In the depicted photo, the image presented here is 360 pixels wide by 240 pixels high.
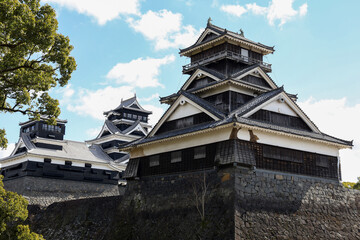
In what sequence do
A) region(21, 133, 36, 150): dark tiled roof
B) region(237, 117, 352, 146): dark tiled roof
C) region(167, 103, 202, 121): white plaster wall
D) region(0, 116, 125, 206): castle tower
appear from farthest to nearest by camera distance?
1. region(21, 133, 36, 150): dark tiled roof
2. region(0, 116, 125, 206): castle tower
3. region(167, 103, 202, 121): white plaster wall
4. region(237, 117, 352, 146): dark tiled roof

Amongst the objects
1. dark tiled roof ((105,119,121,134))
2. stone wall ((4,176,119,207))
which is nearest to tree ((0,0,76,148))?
stone wall ((4,176,119,207))

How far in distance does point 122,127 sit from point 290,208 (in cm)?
3980

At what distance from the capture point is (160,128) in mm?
29922

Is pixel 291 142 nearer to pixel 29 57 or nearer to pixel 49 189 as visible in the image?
pixel 29 57

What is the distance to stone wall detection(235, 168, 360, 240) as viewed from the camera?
72.6 feet

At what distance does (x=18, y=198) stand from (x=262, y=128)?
13.7 metres

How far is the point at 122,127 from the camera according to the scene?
6056 centimetres

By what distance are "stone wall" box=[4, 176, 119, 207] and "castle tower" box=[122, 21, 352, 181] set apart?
59.0 ft

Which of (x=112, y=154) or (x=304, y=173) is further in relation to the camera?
(x=112, y=154)

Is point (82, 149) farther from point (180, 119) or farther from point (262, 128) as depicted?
point (262, 128)

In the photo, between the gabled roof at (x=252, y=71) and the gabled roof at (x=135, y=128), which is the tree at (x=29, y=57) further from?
the gabled roof at (x=135, y=128)

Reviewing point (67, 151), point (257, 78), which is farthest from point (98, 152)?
point (257, 78)

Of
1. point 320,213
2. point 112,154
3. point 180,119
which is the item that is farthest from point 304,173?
point 112,154

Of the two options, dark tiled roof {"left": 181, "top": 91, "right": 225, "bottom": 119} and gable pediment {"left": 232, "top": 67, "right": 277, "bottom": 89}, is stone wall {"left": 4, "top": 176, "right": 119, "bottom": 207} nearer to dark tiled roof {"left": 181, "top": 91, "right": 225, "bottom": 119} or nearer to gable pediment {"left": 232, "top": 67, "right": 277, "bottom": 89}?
dark tiled roof {"left": 181, "top": 91, "right": 225, "bottom": 119}
